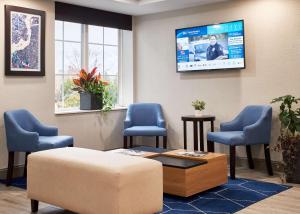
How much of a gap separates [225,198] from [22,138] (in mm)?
2308

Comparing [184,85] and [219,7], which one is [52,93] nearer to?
[184,85]

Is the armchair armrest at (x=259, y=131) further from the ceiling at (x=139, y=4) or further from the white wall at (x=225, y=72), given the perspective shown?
the ceiling at (x=139, y=4)

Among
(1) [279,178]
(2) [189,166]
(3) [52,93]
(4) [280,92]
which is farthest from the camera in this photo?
(3) [52,93]

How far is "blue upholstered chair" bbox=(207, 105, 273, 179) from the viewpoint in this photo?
4.68 metres

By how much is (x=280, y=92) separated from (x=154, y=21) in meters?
2.43

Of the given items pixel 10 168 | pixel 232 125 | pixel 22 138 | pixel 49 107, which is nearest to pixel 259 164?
pixel 232 125

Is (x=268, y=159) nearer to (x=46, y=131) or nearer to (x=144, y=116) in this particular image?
(x=144, y=116)

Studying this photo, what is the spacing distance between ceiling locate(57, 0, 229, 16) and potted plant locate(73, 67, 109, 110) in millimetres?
959

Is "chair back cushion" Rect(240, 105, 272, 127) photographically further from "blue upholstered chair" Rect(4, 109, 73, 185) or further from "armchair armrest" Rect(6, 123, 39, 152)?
"armchair armrest" Rect(6, 123, 39, 152)

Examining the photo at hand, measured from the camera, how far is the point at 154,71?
6.46 meters

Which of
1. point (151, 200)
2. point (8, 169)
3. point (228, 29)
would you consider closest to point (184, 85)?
point (228, 29)

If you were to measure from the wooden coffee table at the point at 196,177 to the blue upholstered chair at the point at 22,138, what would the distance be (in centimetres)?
140

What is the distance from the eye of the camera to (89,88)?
19.2ft

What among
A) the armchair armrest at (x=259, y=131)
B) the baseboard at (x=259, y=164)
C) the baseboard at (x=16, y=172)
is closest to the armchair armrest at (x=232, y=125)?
the armchair armrest at (x=259, y=131)
